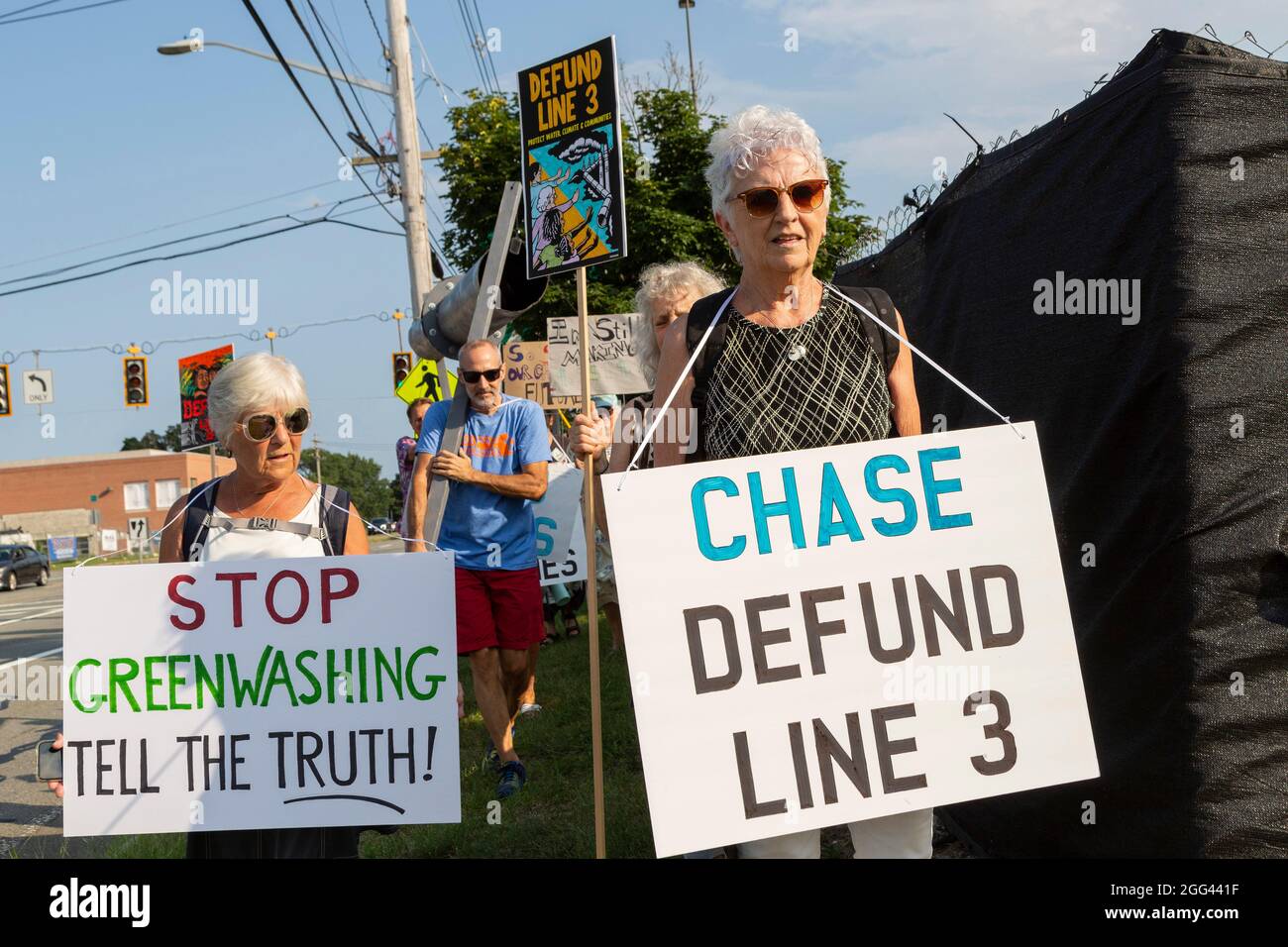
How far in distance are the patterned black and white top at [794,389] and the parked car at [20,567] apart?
4438 cm

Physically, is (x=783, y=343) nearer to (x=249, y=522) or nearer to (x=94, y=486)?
(x=249, y=522)

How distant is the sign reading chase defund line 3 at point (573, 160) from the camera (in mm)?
3836

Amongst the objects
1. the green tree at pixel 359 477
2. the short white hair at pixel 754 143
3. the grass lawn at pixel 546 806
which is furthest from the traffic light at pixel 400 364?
the green tree at pixel 359 477

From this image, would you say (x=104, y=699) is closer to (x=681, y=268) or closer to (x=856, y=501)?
(x=856, y=501)

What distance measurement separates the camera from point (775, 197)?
283 cm

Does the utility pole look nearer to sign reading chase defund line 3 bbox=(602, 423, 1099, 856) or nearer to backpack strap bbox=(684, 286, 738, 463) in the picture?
backpack strap bbox=(684, 286, 738, 463)

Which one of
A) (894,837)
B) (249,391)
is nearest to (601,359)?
(249,391)

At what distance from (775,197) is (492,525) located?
3153 mm

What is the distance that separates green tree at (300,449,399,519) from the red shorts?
13142 cm

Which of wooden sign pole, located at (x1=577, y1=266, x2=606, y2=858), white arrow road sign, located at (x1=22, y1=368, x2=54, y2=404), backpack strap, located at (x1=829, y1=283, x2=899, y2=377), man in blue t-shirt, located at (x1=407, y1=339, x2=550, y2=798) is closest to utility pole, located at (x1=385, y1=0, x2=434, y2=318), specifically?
man in blue t-shirt, located at (x1=407, y1=339, x2=550, y2=798)

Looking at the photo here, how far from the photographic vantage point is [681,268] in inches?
174

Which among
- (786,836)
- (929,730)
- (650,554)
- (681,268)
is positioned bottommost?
(786,836)
